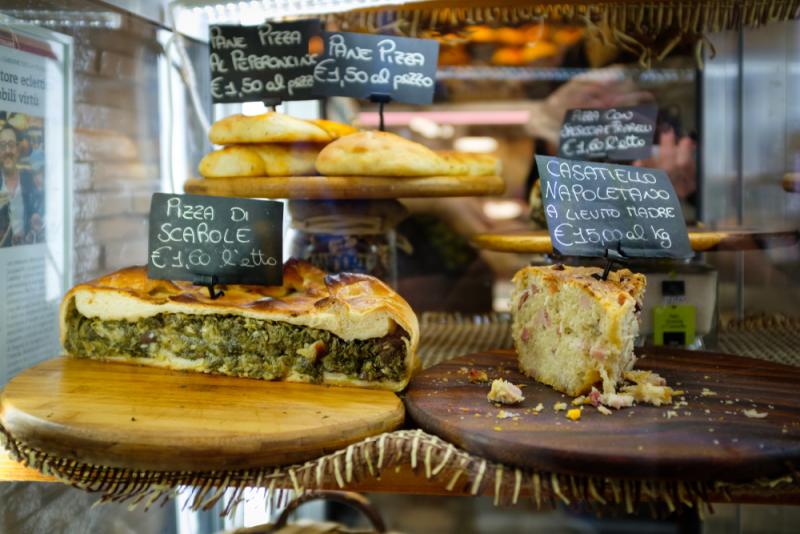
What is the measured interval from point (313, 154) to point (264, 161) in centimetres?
15

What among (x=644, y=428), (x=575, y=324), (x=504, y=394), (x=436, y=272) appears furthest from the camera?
(x=436, y=272)

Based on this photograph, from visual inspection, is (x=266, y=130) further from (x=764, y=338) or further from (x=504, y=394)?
(x=764, y=338)

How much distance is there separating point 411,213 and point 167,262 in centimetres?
141

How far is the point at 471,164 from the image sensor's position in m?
2.39

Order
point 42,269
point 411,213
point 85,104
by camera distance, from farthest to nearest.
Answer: point 411,213 < point 85,104 < point 42,269

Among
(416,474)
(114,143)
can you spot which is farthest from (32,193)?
(416,474)

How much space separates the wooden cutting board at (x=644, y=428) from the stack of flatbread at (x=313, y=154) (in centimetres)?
60

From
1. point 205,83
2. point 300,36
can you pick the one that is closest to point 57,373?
point 300,36

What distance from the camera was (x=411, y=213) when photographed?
3.32 meters

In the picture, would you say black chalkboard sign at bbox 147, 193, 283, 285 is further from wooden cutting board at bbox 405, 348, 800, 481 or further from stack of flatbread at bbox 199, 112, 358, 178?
wooden cutting board at bbox 405, 348, 800, 481

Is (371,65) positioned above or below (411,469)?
above

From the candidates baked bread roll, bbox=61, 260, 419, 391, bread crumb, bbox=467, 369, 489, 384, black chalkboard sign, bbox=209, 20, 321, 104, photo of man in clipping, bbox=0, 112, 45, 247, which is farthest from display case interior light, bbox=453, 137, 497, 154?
photo of man in clipping, bbox=0, 112, 45, 247

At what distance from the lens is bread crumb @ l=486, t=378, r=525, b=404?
1.74 metres

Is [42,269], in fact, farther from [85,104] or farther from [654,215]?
[654,215]
